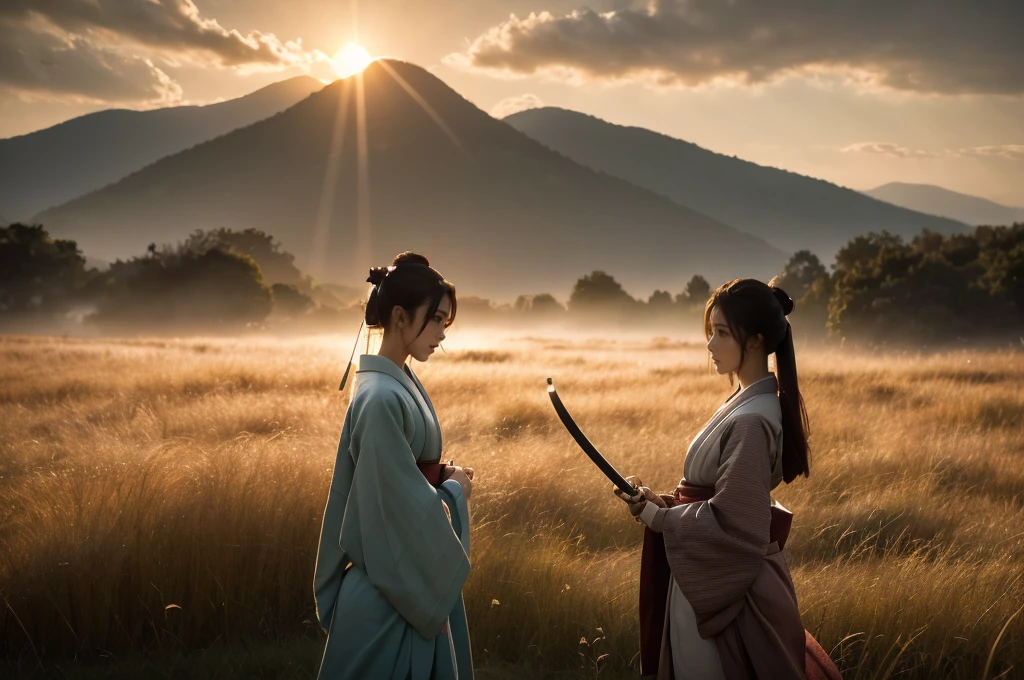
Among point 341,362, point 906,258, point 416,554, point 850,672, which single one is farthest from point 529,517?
point 906,258

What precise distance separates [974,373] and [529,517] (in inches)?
485

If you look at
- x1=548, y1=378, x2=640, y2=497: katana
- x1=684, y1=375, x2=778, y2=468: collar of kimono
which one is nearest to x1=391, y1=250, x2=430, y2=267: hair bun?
x1=548, y1=378, x2=640, y2=497: katana

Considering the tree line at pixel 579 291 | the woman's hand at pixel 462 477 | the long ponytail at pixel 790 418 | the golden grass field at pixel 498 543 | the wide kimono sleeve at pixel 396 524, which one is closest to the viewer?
the wide kimono sleeve at pixel 396 524

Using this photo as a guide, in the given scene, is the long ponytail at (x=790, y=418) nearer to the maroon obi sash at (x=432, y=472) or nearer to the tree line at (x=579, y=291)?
the maroon obi sash at (x=432, y=472)

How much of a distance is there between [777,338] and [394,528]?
1.57 m

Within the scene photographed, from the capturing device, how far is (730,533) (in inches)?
96.5

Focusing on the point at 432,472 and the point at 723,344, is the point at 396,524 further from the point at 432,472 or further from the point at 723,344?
the point at 723,344

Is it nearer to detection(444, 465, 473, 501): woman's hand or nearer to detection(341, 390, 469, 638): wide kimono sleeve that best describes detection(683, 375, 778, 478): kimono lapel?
detection(444, 465, 473, 501): woman's hand

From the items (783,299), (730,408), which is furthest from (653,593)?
(783,299)

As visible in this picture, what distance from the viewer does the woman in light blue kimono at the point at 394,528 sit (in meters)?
2.42

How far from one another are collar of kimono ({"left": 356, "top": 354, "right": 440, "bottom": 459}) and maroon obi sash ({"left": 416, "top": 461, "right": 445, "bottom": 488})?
0.04m

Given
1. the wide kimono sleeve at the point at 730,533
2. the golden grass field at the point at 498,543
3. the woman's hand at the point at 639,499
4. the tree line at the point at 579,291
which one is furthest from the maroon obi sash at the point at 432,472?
the tree line at the point at 579,291

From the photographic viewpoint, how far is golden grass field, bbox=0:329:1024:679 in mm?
4074

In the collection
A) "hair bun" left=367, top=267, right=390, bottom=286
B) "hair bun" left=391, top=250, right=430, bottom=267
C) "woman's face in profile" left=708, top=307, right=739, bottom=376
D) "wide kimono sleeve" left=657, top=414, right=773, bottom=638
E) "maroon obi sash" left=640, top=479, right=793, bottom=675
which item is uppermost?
"hair bun" left=391, top=250, right=430, bottom=267
